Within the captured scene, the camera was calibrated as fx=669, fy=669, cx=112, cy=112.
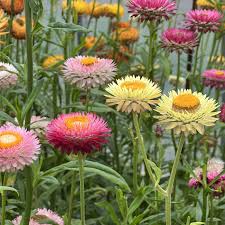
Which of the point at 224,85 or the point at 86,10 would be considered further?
the point at 86,10

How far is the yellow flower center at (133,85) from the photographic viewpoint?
125cm

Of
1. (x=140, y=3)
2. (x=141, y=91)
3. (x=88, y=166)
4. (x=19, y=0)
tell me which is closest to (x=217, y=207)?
(x=88, y=166)

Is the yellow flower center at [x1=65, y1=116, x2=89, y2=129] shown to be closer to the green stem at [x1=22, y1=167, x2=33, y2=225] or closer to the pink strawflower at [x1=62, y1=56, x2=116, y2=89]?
the green stem at [x1=22, y1=167, x2=33, y2=225]

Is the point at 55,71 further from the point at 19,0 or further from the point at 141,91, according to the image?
the point at 141,91

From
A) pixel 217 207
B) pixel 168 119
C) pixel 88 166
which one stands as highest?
pixel 168 119

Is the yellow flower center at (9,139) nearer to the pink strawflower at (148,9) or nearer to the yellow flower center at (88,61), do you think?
the yellow flower center at (88,61)

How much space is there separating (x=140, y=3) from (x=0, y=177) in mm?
676

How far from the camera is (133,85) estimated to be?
1.26 metres

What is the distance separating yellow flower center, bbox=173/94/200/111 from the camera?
1.17m

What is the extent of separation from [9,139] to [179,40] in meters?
0.93

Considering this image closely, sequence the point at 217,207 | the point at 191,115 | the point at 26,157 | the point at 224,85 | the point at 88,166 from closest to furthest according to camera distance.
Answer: the point at 191,115 → the point at 26,157 → the point at 88,166 → the point at 217,207 → the point at 224,85

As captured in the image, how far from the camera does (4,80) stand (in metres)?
1.78

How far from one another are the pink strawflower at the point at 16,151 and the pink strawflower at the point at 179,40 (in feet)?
2.89

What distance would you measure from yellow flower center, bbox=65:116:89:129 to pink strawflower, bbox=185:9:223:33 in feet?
3.18
